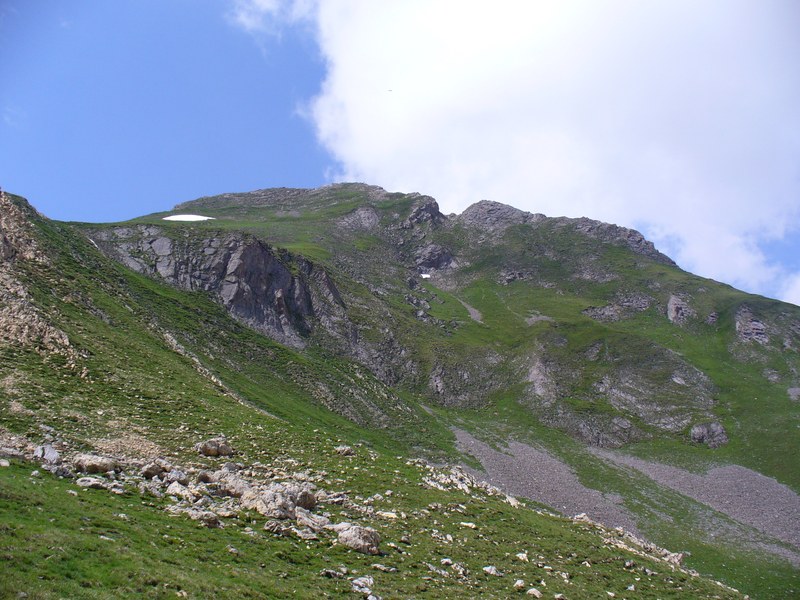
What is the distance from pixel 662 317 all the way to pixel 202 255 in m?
149

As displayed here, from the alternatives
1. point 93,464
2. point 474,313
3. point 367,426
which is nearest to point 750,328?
point 474,313

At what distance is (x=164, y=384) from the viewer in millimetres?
48000

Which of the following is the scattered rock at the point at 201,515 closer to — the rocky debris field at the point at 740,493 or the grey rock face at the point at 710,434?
the rocky debris field at the point at 740,493

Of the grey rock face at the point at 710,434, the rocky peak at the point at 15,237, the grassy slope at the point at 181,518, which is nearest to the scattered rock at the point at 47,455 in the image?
the grassy slope at the point at 181,518

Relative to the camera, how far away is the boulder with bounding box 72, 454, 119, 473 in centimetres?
2597

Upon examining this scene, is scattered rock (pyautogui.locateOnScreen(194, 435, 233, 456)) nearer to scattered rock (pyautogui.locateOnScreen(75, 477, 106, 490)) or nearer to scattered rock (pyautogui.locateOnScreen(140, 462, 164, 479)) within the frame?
scattered rock (pyautogui.locateOnScreen(140, 462, 164, 479))

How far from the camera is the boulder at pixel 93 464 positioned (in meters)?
26.0

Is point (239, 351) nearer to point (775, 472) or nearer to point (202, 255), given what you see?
point (202, 255)

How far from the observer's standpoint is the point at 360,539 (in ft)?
82.4

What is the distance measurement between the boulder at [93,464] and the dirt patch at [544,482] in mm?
55896

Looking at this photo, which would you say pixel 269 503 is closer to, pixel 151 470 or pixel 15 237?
pixel 151 470

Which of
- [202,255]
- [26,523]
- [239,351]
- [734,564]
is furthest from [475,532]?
[202,255]

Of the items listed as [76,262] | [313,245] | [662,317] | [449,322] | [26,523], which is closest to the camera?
[26,523]

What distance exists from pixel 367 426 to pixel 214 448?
49064mm
